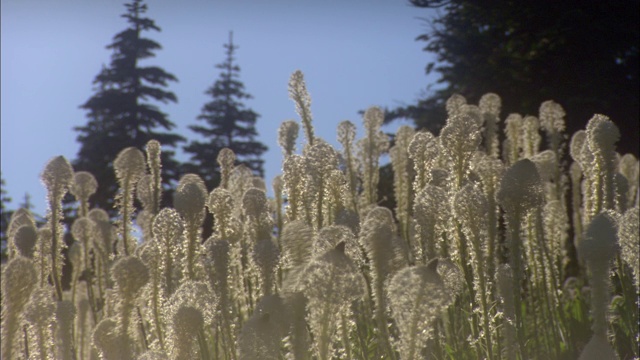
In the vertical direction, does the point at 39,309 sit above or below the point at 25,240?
below

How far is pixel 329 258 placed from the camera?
753mm

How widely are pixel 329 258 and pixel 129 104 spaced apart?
2088 cm

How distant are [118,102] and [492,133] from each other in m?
19.7

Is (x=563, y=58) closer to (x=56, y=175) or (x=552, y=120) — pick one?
(x=552, y=120)

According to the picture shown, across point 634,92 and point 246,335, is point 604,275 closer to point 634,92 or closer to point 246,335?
point 246,335

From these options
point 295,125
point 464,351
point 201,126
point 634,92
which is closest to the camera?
point 464,351

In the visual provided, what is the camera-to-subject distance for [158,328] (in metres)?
1.34

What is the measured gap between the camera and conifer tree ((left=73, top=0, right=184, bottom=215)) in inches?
772

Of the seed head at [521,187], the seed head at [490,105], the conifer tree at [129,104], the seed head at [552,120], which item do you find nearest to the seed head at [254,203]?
the seed head at [521,187]

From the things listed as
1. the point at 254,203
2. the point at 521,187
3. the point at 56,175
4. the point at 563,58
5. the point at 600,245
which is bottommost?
the point at 600,245

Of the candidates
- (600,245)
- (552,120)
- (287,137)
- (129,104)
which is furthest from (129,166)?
(129,104)

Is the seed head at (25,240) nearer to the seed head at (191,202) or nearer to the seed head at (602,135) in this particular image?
the seed head at (191,202)

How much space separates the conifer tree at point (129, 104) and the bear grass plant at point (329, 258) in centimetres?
1771

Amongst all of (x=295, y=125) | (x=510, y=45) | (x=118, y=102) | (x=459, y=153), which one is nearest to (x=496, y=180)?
(x=459, y=153)
